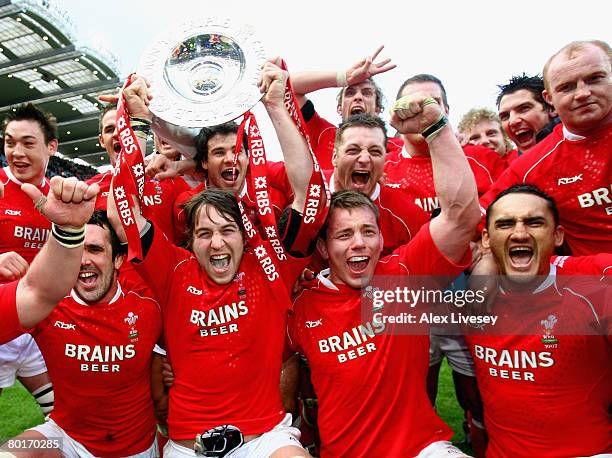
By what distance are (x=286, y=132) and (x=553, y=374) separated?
5.75 feet

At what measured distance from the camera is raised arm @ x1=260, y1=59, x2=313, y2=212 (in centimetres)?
275

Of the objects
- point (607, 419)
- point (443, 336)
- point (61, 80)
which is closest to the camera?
point (607, 419)


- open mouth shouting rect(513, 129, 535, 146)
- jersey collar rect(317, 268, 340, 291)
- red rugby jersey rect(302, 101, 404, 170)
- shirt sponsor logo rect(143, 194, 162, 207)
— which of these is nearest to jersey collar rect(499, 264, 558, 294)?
jersey collar rect(317, 268, 340, 291)

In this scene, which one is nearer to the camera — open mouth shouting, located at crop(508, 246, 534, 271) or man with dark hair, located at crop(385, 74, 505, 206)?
open mouth shouting, located at crop(508, 246, 534, 271)

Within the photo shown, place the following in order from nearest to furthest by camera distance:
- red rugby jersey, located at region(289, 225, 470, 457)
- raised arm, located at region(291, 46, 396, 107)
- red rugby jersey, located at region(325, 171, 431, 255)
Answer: red rugby jersey, located at region(289, 225, 470, 457) < red rugby jersey, located at region(325, 171, 431, 255) < raised arm, located at region(291, 46, 396, 107)

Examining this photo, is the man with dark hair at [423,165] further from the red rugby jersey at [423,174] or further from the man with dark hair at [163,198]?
the man with dark hair at [163,198]

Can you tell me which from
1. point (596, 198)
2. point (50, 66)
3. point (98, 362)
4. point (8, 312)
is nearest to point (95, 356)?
point (98, 362)

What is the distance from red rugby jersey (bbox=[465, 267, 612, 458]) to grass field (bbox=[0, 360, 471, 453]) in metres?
1.93

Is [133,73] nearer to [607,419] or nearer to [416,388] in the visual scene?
[416,388]

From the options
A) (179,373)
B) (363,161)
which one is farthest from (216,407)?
(363,161)

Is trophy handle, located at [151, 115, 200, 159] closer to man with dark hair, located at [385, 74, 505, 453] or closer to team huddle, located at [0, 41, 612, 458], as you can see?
team huddle, located at [0, 41, 612, 458]

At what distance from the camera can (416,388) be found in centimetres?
263

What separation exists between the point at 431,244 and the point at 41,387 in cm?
336

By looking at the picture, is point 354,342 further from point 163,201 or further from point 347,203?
point 163,201
